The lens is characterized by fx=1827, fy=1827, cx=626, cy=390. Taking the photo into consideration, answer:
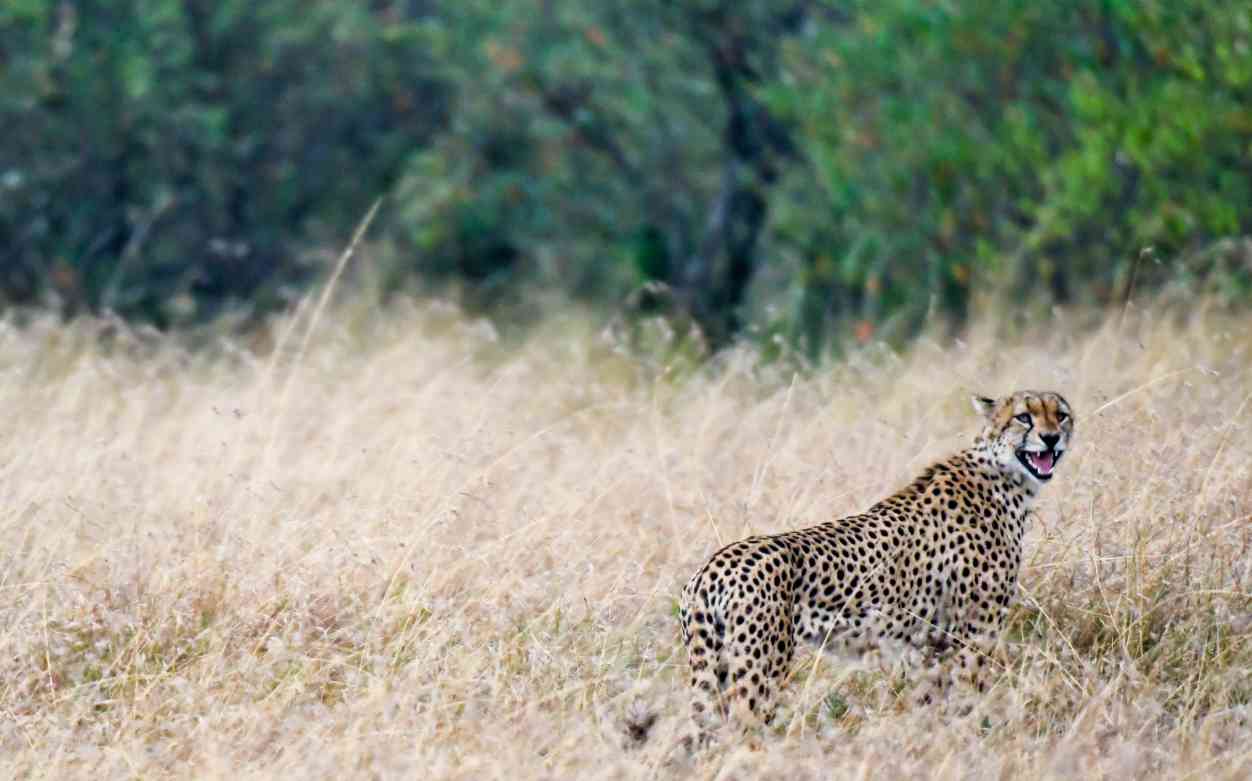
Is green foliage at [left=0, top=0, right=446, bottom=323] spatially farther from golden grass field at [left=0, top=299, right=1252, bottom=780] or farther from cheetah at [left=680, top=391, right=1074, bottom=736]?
cheetah at [left=680, top=391, right=1074, bottom=736]

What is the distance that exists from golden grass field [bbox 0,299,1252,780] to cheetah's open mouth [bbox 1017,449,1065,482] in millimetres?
341

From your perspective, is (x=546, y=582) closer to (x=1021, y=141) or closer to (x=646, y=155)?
(x=1021, y=141)

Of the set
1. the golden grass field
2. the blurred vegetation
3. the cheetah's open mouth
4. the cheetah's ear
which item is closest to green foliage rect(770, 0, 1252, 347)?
the blurred vegetation

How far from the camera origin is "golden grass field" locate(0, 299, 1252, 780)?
394 cm

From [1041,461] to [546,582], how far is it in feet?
4.32

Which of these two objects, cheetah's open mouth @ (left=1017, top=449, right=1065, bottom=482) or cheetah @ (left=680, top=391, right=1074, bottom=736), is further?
cheetah's open mouth @ (left=1017, top=449, right=1065, bottom=482)

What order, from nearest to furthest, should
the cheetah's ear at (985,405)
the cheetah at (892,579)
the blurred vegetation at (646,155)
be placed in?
the cheetah at (892,579) < the cheetah's ear at (985,405) < the blurred vegetation at (646,155)

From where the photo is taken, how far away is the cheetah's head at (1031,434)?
455 centimetres

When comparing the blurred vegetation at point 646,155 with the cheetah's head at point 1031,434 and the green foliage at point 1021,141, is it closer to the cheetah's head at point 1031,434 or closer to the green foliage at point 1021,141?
the green foliage at point 1021,141

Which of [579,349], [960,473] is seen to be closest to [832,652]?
[960,473]

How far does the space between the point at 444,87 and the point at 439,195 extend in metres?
3.36

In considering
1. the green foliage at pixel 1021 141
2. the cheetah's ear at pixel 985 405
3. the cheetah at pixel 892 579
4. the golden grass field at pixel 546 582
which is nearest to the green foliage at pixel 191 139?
the green foliage at pixel 1021 141

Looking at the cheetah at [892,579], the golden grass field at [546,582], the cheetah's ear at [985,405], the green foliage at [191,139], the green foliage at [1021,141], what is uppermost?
the cheetah's ear at [985,405]

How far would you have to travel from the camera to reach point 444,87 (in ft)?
56.9
